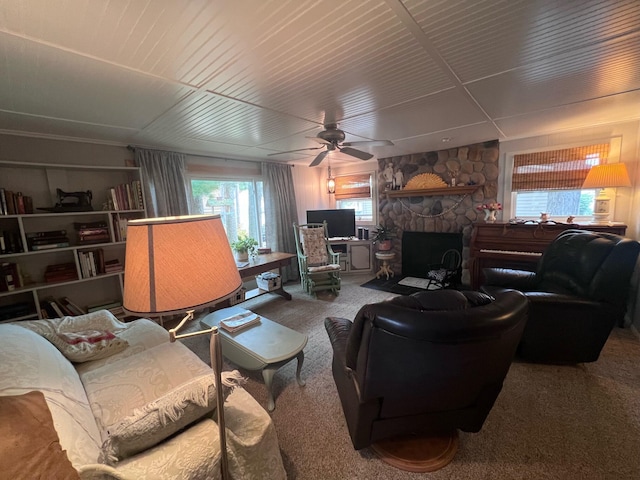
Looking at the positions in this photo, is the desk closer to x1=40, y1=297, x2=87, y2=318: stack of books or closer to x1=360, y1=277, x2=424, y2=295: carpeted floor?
x1=360, y1=277, x2=424, y2=295: carpeted floor

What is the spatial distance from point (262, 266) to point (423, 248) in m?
2.84

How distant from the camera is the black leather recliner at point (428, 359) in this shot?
99 cm

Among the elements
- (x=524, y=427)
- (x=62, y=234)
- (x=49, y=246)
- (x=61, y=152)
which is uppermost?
(x=61, y=152)

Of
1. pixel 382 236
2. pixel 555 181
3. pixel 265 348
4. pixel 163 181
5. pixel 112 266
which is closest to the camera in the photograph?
pixel 265 348

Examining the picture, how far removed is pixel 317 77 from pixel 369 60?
339 mm

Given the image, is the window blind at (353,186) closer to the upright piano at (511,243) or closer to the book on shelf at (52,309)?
the upright piano at (511,243)

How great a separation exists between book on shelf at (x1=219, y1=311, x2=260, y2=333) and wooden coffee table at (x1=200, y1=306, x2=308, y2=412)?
0.10 feet

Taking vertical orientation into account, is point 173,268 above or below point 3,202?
below

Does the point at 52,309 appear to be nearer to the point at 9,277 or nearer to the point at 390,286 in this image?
the point at 9,277

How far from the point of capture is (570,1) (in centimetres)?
105

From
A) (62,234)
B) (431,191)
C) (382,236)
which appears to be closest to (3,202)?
(62,234)

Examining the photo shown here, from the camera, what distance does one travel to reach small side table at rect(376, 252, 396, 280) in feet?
15.2

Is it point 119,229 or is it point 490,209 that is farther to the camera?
point 490,209

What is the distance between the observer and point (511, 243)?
134 inches
